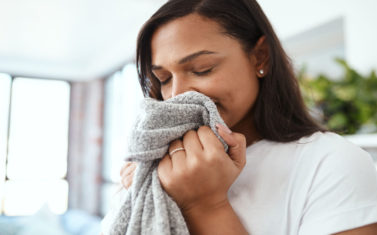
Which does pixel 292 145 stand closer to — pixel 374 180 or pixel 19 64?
pixel 374 180

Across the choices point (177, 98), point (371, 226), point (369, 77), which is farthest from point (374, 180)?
point (369, 77)

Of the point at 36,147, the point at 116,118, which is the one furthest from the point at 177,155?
the point at 36,147

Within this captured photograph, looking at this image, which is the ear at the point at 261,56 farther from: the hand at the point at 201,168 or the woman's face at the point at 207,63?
the hand at the point at 201,168

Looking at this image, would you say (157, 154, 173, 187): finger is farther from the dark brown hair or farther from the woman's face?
the dark brown hair

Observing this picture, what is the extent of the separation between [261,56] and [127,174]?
425 millimetres

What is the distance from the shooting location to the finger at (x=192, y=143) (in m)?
0.52

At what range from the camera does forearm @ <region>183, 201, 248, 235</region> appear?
1.74 ft

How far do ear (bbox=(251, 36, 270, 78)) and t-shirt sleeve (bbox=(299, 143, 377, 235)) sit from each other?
0.84ft

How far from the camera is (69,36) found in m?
4.20

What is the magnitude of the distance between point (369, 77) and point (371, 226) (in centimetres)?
153

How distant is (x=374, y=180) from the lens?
1.81 ft

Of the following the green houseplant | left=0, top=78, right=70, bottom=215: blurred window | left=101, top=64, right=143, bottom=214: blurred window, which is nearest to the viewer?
the green houseplant

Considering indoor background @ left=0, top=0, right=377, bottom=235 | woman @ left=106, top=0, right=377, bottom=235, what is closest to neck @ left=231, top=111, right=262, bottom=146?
woman @ left=106, top=0, right=377, bottom=235

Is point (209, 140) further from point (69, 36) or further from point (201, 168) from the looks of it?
point (69, 36)
